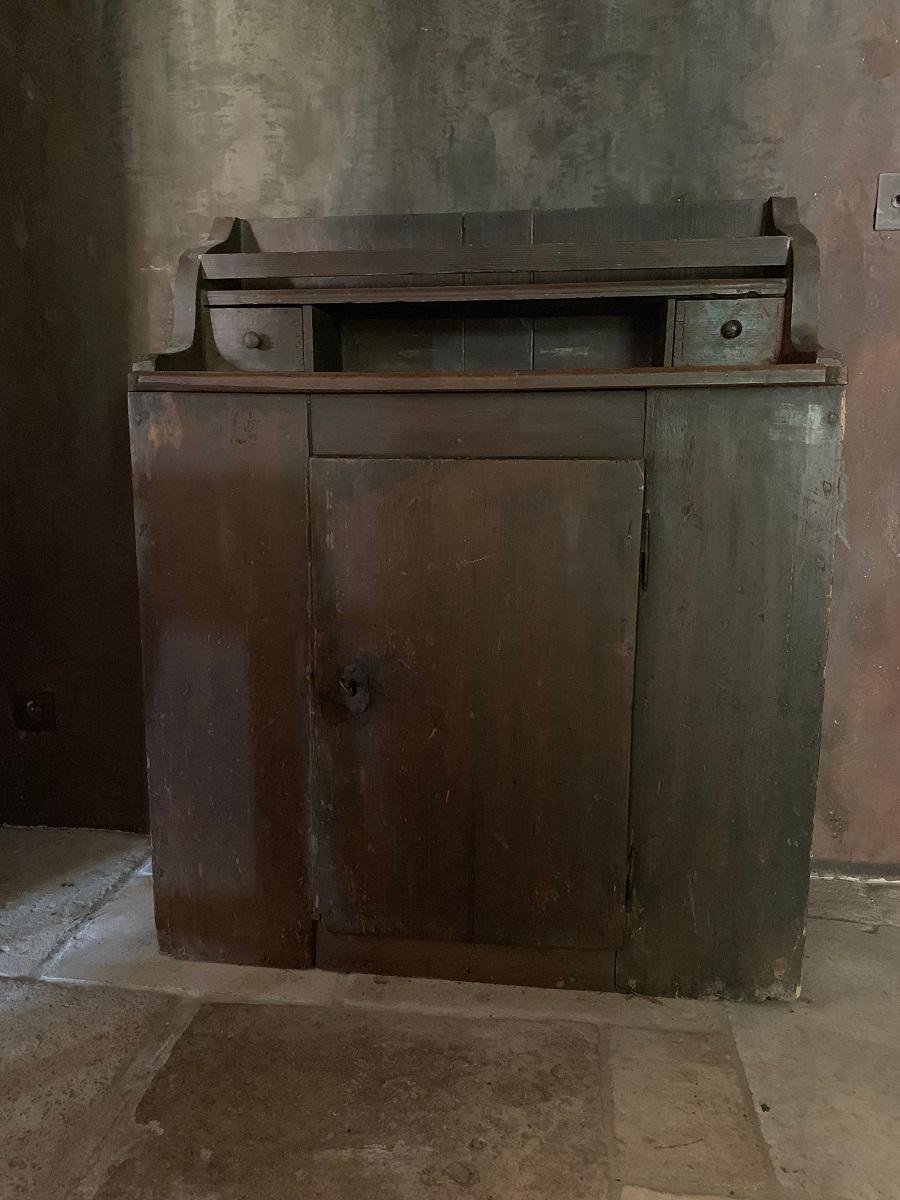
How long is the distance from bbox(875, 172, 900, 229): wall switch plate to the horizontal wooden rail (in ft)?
1.25

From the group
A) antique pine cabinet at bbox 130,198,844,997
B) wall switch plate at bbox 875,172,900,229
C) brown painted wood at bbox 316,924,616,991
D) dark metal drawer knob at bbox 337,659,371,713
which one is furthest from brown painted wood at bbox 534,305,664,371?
brown painted wood at bbox 316,924,616,991

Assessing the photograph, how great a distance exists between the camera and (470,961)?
1.66m

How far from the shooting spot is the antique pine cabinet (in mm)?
1464

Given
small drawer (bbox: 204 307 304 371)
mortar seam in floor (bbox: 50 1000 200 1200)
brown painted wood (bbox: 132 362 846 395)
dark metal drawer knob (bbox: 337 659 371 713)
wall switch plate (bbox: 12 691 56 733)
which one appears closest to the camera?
mortar seam in floor (bbox: 50 1000 200 1200)

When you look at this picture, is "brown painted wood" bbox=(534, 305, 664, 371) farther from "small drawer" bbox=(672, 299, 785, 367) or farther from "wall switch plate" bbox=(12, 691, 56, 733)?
"wall switch plate" bbox=(12, 691, 56, 733)

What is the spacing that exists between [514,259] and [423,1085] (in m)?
1.49

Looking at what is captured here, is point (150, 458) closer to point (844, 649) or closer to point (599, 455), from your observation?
point (599, 455)

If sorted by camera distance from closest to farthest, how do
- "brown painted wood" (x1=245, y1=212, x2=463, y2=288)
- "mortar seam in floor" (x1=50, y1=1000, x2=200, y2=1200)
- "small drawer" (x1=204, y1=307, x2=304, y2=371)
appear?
"mortar seam in floor" (x1=50, y1=1000, x2=200, y2=1200)
"small drawer" (x1=204, y1=307, x2=304, y2=371)
"brown painted wood" (x1=245, y1=212, x2=463, y2=288)

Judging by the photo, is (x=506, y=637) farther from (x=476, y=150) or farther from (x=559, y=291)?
(x=476, y=150)

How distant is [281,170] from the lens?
2002mm

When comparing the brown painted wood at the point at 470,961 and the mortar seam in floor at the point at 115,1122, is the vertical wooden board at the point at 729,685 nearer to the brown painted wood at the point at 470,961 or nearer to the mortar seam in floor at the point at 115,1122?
the brown painted wood at the point at 470,961

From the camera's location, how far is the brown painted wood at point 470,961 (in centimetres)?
163

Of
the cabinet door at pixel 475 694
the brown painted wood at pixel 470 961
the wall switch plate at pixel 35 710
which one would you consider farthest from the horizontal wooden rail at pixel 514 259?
the brown painted wood at pixel 470 961

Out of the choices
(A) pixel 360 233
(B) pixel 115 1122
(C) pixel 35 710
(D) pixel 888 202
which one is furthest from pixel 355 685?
(D) pixel 888 202
